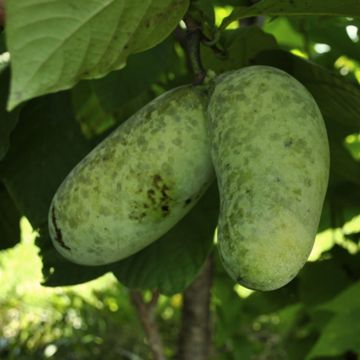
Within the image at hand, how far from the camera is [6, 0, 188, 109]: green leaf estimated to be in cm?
49

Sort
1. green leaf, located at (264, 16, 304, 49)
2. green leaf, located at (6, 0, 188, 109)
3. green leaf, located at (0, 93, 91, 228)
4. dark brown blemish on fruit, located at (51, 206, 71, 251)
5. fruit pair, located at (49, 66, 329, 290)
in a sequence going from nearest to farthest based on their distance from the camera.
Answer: green leaf, located at (6, 0, 188, 109) → fruit pair, located at (49, 66, 329, 290) → dark brown blemish on fruit, located at (51, 206, 71, 251) → green leaf, located at (0, 93, 91, 228) → green leaf, located at (264, 16, 304, 49)

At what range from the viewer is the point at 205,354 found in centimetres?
137

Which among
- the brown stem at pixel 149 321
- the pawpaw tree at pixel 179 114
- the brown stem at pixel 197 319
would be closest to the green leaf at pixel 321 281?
the pawpaw tree at pixel 179 114

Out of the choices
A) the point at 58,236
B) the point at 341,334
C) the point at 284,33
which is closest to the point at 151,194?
the point at 58,236

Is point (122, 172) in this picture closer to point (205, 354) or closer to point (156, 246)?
point (156, 246)

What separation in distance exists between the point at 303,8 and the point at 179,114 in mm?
160

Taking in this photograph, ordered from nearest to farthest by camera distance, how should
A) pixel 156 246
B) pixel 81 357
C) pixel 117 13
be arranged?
1. pixel 117 13
2. pixel 156 246
3. pixel 81 357

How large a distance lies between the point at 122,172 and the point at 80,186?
5 cm

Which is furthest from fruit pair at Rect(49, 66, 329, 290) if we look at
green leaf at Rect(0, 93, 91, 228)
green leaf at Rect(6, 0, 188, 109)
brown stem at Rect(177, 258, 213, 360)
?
→ brown stem at Rect(177, 258, 213, 360)

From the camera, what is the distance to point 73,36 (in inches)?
21.0

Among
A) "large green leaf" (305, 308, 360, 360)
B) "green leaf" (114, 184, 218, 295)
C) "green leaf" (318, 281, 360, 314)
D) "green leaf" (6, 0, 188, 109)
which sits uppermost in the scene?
"green leaf" (6, 0, 188, 109)

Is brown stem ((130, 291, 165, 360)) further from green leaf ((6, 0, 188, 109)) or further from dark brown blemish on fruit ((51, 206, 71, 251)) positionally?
green leaf ((6, 0, 188, 109))

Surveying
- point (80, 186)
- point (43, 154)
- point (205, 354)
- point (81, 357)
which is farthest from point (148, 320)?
point (81, 357)

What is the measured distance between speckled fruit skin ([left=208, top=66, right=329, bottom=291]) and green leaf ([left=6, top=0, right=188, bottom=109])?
109mm
